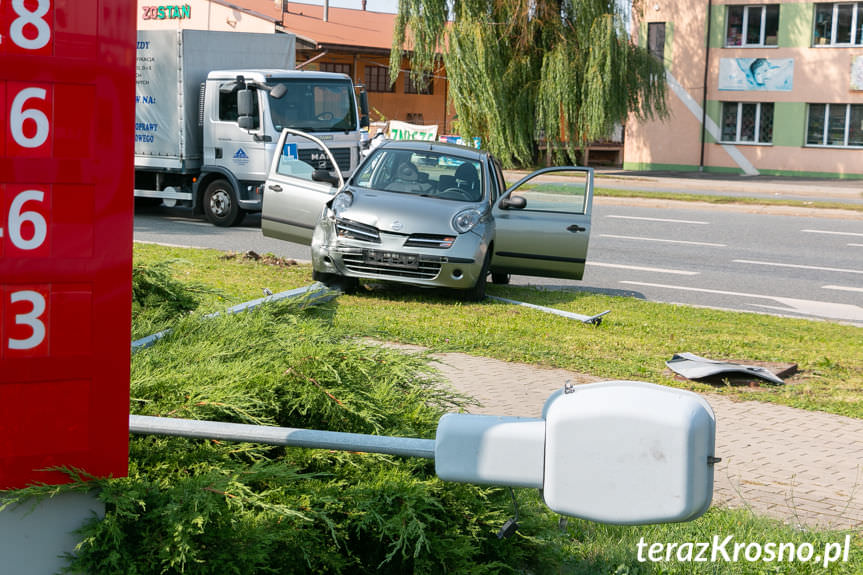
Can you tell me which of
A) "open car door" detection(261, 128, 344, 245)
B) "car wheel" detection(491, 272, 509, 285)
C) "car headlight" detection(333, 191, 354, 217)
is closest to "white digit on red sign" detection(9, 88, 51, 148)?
"car headlight" detection(333, 191, 354, 217)

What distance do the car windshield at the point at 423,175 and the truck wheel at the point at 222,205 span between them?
7063mm

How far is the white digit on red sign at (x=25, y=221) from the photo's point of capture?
2.08 m

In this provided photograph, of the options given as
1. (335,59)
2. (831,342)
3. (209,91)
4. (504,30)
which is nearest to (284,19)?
(335,59)

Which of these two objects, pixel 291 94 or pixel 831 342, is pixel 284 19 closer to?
pixel 291 94

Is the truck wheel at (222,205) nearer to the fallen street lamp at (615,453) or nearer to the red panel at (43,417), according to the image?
the red panel at (43,417)

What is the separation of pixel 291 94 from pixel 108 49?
17.2 metres

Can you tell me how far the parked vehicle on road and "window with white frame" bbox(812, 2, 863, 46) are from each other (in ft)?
105

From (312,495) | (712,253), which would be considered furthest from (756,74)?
(312,495)

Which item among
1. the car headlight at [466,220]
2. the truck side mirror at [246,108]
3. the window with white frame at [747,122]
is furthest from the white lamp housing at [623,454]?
the window with white frame at [747,122]

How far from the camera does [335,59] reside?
159 feet

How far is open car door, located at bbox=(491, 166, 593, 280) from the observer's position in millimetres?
11547

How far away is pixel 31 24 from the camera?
81.3 inches

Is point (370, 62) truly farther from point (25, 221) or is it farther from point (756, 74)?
point (25, 221)

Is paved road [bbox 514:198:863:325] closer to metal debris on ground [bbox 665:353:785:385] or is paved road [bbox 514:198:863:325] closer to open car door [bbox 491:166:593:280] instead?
open car door [bbox 491:166:593:280]
